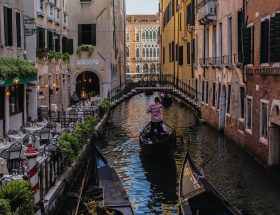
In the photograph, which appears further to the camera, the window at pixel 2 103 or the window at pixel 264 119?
the window at pixel 2 103

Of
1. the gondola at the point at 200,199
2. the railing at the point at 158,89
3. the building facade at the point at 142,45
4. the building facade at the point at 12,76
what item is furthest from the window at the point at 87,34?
the building facade at the point at 142,45

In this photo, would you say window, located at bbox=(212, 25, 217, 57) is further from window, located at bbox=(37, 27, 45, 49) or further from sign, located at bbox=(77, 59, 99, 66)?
sign, located at bbox=(77, 59, 99, 66)

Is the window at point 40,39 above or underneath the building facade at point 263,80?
above

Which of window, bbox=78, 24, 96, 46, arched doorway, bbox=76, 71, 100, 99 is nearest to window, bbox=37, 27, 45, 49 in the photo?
window, bbox=78, 24, 96, 46

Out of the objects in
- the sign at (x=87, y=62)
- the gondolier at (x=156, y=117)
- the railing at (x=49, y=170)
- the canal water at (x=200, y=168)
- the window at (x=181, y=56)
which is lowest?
the canal water at (x=200, y=168)

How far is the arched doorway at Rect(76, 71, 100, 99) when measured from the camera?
1358 inches

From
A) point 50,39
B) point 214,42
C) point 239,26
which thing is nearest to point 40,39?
point 50,39

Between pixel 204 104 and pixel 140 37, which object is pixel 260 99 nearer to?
pixel 204 104

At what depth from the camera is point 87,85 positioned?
3600 cm

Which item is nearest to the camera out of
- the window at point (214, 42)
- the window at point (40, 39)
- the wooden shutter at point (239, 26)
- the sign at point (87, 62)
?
the wooden shutter at point (239, 26)

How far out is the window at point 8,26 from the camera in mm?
16237

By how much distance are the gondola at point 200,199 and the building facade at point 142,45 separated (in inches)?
3336

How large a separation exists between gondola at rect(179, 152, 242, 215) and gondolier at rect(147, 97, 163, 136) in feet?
21.5

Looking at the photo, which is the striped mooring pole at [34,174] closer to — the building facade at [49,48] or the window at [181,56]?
the building facade at [49,48]
